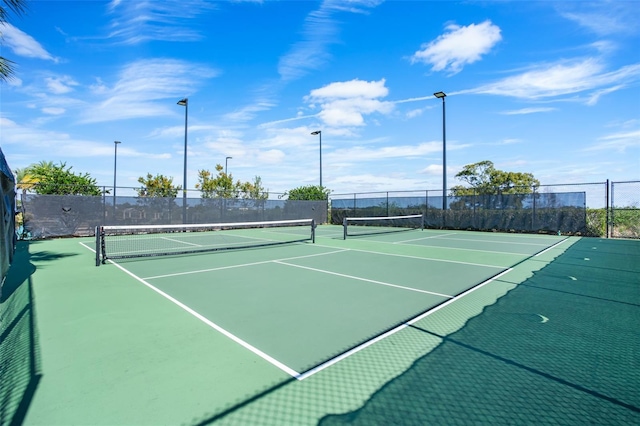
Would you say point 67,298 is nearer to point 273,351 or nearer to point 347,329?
point 273,351

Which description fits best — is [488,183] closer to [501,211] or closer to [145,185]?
[501,211]

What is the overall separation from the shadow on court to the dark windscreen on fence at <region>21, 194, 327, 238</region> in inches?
657

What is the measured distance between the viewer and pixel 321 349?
324cm

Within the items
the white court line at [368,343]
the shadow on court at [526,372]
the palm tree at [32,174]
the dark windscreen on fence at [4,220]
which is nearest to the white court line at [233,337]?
the white court line at [368,343]

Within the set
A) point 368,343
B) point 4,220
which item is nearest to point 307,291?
point 368,343

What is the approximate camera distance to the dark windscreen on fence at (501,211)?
16.3m

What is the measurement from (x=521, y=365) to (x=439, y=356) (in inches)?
27.1

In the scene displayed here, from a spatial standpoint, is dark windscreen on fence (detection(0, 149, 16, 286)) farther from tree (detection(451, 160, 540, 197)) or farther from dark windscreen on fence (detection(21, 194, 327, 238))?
tree (detection(451, 160, 540, 197))

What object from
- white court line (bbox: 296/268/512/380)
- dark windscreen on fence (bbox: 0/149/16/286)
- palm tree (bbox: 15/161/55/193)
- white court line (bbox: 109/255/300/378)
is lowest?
white court line (bbox: 109/255/300/378)

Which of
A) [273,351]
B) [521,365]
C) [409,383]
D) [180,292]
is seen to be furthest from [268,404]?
[180,292]

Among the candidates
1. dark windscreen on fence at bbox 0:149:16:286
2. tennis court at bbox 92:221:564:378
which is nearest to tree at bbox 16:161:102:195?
dark windscreen on fence at bbox 0:149:16:286

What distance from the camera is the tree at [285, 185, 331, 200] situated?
89.9 ft

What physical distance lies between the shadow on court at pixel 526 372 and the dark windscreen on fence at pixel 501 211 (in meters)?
13.8

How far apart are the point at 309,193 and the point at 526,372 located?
82.3 ft
